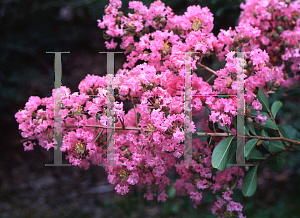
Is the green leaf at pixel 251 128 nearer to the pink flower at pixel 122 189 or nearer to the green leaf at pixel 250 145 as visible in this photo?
the green leaf at pixel 250 145

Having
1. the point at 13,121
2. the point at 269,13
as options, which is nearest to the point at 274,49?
the point at 269,13

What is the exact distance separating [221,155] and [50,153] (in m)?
2.36

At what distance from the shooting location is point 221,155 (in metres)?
0.79

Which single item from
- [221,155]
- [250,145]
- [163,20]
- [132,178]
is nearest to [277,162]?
[250,145]

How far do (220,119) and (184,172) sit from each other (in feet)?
0.85

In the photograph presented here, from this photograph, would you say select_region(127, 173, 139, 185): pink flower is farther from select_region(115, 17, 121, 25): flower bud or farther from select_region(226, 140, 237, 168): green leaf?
select_region(115, 17, 121, 25): flower bud

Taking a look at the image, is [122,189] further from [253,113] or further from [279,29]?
[279,29]

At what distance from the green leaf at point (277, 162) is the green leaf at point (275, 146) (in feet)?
0.31

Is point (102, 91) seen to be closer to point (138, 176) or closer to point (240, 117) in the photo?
point (138, 176)

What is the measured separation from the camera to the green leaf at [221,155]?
0.77 metres

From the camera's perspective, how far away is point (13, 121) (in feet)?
8.83

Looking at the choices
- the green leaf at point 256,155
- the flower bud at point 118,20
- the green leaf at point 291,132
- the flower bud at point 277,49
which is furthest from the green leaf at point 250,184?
the flower bud at point 118,20

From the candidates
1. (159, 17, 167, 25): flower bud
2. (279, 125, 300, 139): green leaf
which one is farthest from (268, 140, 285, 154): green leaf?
(159, 17, 167, 25): flower bud

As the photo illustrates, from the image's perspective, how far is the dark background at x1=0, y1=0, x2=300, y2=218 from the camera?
2318 millimetres
